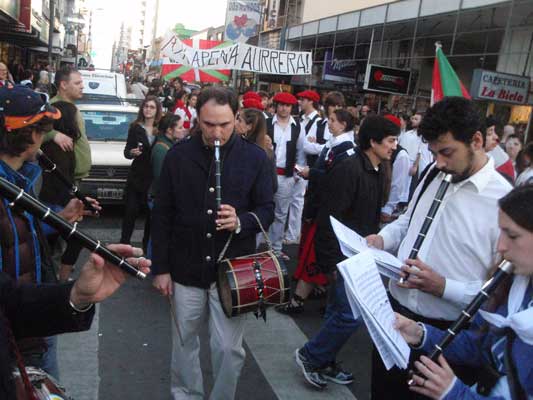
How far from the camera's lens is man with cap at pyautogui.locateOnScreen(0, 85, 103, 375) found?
7.11 ft

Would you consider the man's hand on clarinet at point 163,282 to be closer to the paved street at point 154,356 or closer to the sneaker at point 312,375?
the paved street at point 154,356

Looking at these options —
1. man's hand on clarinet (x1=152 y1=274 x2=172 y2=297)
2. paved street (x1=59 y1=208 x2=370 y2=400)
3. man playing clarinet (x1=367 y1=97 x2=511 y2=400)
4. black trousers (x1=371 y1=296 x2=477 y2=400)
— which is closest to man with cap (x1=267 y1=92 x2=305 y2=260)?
paved street (x1=59 y1=208 x2=370 y2=400)

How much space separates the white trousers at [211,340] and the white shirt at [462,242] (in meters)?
1.08

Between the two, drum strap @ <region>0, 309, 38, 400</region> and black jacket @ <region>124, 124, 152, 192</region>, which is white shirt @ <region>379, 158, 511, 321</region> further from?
black jacket @ <region>124, 124, 152, 192</region>

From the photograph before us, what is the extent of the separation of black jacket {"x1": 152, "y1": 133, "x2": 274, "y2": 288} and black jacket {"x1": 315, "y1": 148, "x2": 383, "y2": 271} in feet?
2.42

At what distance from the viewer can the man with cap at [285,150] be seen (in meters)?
7.09

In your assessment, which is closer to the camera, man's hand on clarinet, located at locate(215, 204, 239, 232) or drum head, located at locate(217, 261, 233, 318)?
man's hand on clarinet, located at locate(215, 204, 239, 232)

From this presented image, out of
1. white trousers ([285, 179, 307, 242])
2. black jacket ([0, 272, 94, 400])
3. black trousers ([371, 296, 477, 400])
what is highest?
black jacket ([0, 272, 94, 400])

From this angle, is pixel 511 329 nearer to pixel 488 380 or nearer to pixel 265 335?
pixel 488 380

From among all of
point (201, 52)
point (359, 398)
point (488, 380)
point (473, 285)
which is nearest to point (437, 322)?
point (473, 285)

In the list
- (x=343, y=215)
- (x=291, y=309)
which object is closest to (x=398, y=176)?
(x=291, y=309)

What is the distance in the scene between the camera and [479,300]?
1976 millimetres

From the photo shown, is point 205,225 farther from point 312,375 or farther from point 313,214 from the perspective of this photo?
point 313,214

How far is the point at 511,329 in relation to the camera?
176 centimetres
